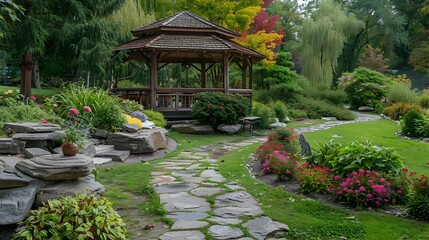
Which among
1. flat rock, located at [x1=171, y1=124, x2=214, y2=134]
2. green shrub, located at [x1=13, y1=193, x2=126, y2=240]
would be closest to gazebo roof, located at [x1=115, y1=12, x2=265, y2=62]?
flat rock, located at [x1=171, y1=124, x2=214, y2=134]

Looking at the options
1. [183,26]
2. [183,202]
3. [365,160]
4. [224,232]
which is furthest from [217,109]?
[224,232]

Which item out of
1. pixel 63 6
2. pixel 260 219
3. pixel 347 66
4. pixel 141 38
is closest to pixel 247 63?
pixel 141 38

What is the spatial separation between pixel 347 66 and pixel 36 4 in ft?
101

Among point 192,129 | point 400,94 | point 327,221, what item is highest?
point 400,94

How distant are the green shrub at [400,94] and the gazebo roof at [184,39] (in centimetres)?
1063

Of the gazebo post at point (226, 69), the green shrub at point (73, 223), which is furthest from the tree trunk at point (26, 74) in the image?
the green shrub at point (73, 223)

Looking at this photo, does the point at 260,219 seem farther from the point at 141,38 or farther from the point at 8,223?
the point at 141,38

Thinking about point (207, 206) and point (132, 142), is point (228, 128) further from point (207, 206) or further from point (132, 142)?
point (207, 206)

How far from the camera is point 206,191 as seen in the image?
526cm

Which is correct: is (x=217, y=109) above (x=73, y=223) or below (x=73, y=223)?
above

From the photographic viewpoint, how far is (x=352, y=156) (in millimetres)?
5258

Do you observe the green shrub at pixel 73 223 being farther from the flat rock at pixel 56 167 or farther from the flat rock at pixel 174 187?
the flat rock at pixel 174 187

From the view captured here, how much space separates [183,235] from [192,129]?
866cm

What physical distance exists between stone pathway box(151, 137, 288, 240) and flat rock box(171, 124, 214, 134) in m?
5.07
